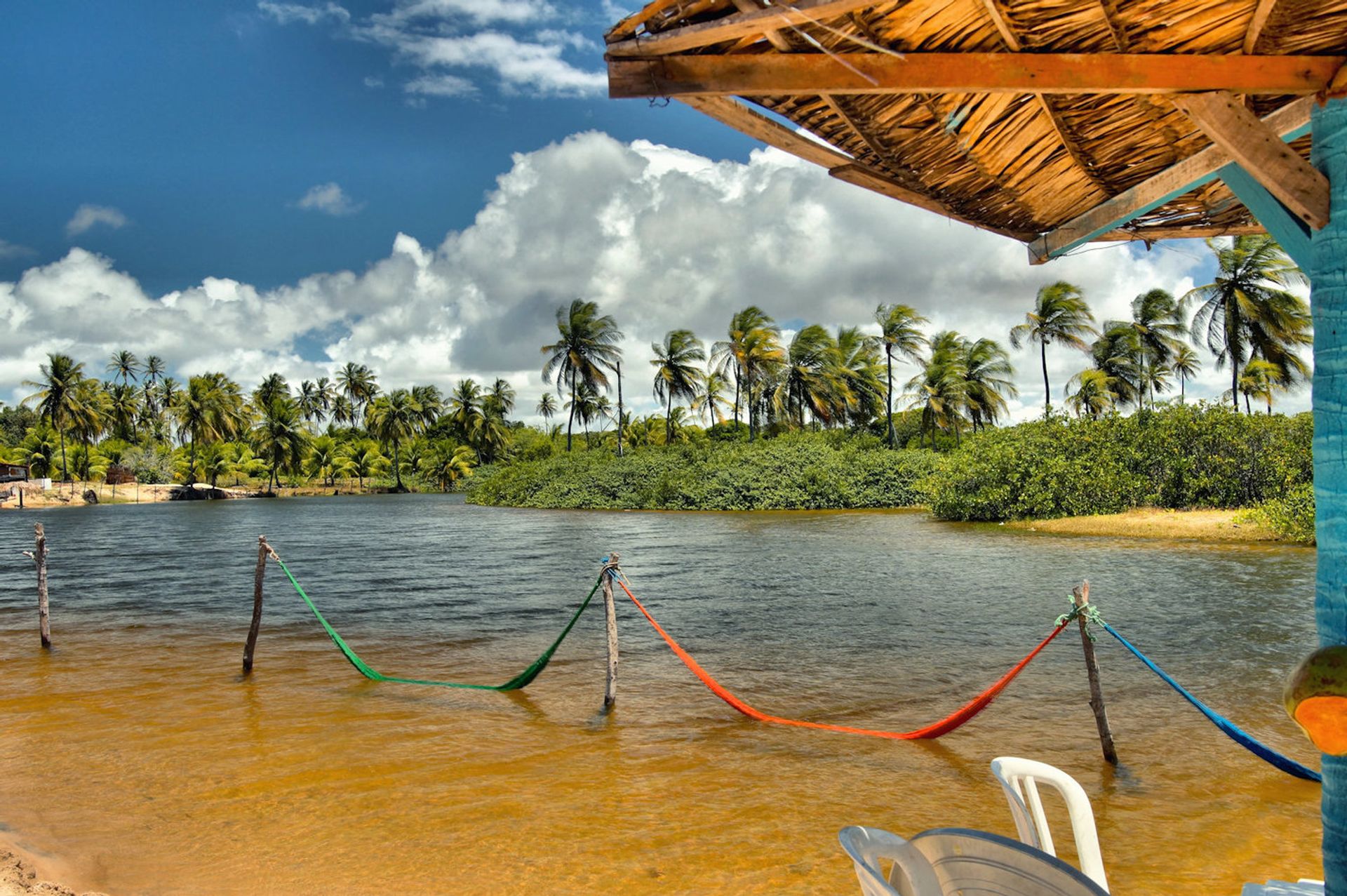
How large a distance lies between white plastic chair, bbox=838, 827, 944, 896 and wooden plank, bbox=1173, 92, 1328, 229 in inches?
86.9

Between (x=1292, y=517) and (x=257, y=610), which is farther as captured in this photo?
(x=1292, y=517)

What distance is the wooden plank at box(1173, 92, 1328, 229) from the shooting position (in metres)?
2.46

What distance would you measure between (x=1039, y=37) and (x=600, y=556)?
2025cm

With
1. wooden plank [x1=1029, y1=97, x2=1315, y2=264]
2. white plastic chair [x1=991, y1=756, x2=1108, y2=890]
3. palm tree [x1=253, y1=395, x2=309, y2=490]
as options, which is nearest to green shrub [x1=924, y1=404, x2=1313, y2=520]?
wooden plank [x1=1029, y1=97, x2=1315, y2=264]

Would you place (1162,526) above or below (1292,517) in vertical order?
below

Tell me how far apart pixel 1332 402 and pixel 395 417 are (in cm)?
8076

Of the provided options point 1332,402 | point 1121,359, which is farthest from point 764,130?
point 1121,359

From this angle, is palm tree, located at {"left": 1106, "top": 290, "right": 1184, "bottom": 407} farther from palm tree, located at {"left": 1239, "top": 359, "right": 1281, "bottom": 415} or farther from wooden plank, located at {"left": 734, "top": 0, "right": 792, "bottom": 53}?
wooden plank, located at {"left": 734, "top": 0, "right": 792, "bottom": 53}

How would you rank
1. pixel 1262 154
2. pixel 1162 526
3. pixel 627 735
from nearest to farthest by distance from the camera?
pixel 1262 154
pixel 627 735
pixel 1162 526

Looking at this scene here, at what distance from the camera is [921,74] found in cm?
262

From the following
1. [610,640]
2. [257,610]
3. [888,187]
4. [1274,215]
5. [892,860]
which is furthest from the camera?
[257,610]

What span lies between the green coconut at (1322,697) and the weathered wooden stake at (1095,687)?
460 centimetres

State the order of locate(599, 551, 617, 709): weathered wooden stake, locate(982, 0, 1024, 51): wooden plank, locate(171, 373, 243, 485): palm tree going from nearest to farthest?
1. locate(982, 0, 1024, 51): wooden plank
2. locate(599, 551, 617, 709): weathered wooden stake
3. locate(171, 373, 243, 485): palm tree

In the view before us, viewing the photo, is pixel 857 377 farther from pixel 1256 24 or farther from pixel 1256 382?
pixel 1256 24
